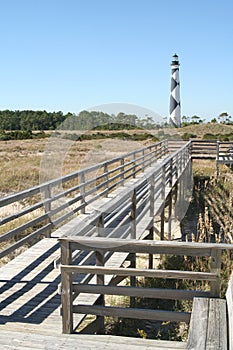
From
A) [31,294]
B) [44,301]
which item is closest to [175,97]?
[31,294]

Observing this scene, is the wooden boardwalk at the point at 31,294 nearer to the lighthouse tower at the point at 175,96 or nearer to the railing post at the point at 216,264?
the railing post at the point at 216,264

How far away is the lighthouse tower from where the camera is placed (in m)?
38.3

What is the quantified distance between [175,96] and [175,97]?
0.09 m

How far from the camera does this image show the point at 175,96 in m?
38.6

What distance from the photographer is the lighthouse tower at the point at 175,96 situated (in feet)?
126

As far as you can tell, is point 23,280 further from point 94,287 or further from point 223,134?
point 223,134

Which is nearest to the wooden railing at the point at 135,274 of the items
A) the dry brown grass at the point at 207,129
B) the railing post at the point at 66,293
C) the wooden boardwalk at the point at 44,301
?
the railing post at the point at 66,293

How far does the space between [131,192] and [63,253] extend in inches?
108

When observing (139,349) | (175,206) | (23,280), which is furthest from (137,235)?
(175,206)

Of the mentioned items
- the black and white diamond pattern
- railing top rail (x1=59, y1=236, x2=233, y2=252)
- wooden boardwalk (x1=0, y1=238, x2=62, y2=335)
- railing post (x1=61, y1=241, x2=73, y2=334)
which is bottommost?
wooden boardwalk (x1=0, y1=238, x2=62, y2=335)

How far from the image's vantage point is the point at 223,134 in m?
46.9

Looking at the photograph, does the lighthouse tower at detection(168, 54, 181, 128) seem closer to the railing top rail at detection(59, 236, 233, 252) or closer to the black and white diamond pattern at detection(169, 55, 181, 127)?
the black and white diamond pattern at detection(169, 55, 181, 127)

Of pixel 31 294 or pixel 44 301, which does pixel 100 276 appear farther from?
pixel 31 294

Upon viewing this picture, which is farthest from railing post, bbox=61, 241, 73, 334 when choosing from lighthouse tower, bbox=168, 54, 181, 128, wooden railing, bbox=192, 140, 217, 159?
lighthouse tower, bbox=168, 54, 181, 128
